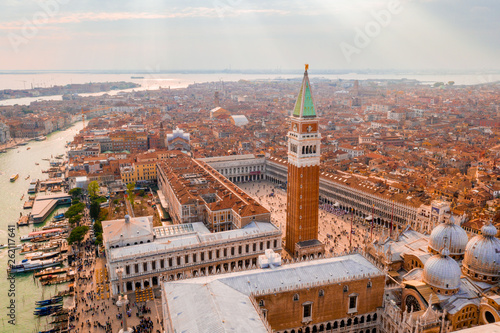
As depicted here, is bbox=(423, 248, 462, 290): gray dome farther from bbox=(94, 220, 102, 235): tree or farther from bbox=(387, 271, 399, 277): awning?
bbox=(94, 220, 102, 235): tree

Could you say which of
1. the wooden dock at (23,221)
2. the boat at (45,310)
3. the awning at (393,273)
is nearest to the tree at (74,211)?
the wooden dock at (23,221)

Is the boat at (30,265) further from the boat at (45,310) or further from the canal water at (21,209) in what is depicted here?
the boat at (45,310)

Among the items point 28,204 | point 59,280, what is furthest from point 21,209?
point 59,280

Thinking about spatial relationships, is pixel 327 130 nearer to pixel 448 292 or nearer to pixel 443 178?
pixel 443 178

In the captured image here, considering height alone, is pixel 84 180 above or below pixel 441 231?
below

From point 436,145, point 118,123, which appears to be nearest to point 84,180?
point 118,123

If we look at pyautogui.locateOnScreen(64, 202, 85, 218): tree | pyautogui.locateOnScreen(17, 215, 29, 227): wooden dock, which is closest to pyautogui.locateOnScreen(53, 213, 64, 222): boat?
pyautogui.locateOnScreen(17, 215, 29, 227): wooden dock
